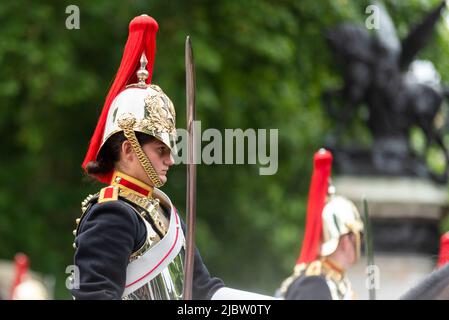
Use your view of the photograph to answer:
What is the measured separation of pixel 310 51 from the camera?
A: 1639 cm

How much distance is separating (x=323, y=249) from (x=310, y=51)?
881 cm

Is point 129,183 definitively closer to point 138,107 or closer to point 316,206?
point 138,107

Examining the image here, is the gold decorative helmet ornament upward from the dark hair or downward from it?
upward

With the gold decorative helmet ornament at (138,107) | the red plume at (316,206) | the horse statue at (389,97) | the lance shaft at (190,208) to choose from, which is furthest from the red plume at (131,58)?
the horse statue at (389,97)

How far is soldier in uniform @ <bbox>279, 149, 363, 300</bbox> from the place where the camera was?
24.9 feet

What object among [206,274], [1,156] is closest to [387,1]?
[1,156]

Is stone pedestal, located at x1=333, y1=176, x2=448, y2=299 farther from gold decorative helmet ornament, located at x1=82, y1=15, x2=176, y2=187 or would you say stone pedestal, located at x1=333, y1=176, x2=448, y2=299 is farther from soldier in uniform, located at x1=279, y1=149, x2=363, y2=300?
gold decorative helmet ornament, located at x1=82, y1=15, x2=176, y2=187

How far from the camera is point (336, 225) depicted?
781 centimetres

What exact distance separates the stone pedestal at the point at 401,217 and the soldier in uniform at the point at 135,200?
8.51 m

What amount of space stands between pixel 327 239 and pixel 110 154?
3.60 m

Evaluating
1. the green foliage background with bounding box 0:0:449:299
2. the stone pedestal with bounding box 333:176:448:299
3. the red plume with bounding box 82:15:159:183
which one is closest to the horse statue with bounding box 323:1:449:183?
the stone pedestal with bounding box 333:176:448:299
